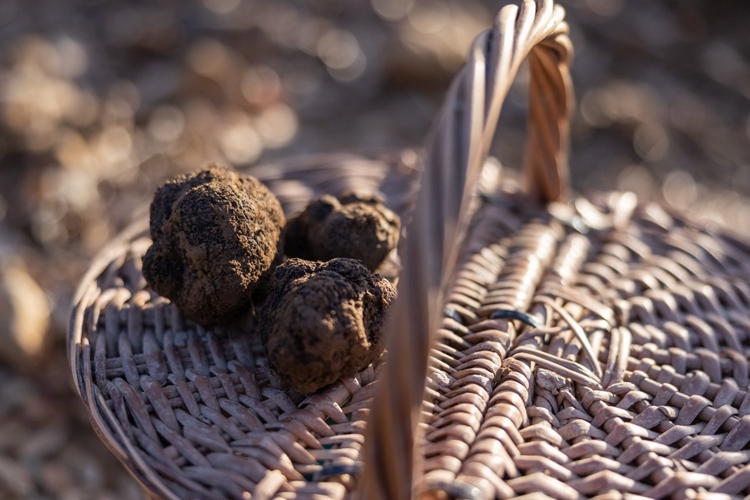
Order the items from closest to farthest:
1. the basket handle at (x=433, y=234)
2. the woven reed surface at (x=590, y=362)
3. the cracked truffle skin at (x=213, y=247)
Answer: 1. the basket handle at (x=433, y=234)
2. the woven reed surface at (x=590, y=362)
3. the cracked truffle skin at (x=213, y=247)

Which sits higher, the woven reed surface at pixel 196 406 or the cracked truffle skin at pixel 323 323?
the cracked truffle skin at pixel 323 323

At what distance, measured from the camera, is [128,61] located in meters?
2.59

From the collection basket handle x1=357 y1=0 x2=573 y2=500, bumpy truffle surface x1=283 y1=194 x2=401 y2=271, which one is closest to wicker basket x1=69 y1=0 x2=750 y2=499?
basket handle x1=357 y1=0 x2=573 y2=500

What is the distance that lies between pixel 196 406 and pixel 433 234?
0.39 meters

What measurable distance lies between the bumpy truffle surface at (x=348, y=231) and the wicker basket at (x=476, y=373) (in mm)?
115

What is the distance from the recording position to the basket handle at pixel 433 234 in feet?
2.09

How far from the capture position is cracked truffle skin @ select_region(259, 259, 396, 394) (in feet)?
2.53

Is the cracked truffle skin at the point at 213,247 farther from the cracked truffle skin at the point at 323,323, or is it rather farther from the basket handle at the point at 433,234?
the basket handle at the point at 433,234

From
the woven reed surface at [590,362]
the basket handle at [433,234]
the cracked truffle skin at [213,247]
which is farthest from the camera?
the cracked truffle skin at [213,247]

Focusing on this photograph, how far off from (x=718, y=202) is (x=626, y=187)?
13.7 inches

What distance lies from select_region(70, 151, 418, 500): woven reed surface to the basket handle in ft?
0.34

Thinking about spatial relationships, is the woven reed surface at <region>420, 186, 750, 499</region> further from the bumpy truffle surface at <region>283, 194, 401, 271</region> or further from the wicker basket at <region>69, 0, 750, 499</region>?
the bumpy truffle surface at <region>283, 194, 401, 271</region>

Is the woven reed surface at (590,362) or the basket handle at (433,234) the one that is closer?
the basket handle at (433,234)

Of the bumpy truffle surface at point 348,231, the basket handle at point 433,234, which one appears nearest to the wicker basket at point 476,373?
the basket handle at point 433,234
